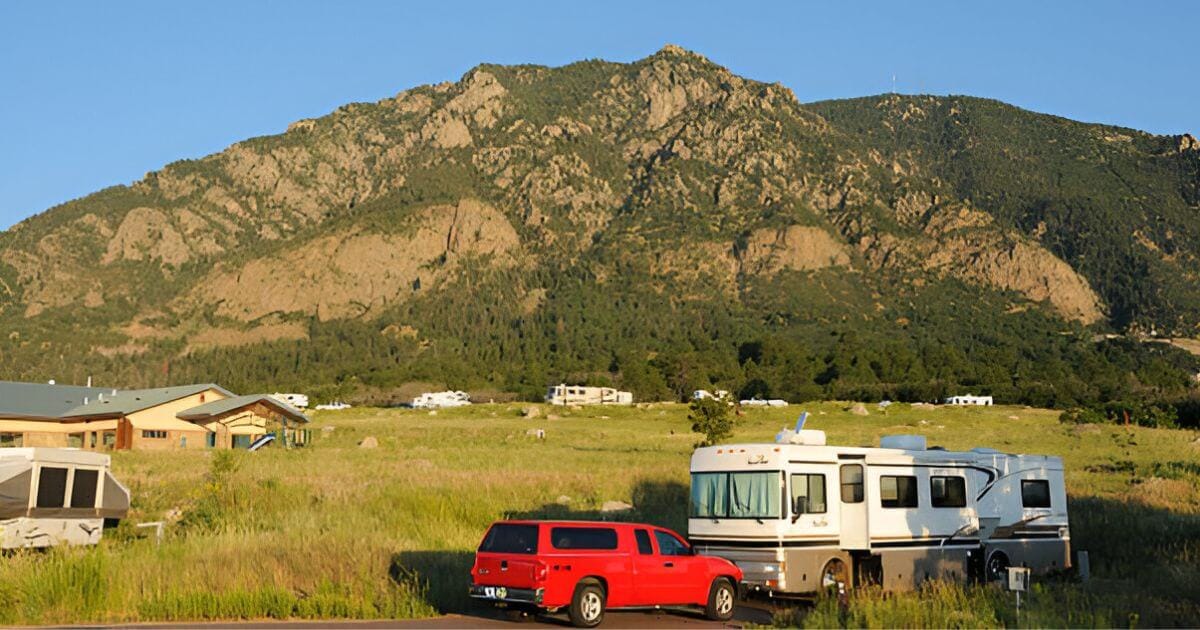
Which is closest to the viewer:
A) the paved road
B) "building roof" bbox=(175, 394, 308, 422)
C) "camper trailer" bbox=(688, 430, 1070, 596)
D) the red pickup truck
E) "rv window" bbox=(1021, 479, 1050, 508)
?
the paved road

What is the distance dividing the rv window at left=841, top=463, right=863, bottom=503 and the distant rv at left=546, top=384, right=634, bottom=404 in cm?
11073

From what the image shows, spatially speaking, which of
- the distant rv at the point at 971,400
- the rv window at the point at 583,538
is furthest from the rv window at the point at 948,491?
the distant rv at the point at 971,400

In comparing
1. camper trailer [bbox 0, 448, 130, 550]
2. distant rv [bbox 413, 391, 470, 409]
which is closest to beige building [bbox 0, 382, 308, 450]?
camper trailer [bbox 0, 448, 130, 550]

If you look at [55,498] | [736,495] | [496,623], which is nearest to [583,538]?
[496,623]

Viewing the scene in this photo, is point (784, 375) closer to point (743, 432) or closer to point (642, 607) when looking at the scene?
point (743, 432)

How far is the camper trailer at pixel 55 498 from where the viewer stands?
21234 millimetres

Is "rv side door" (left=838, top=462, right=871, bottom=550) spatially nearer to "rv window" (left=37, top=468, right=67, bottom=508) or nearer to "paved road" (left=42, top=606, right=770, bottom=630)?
"paved road" (left=42, top=606, right=770, bottom=630)

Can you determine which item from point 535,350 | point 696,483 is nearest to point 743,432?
point 696,483

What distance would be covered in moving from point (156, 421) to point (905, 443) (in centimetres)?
5580

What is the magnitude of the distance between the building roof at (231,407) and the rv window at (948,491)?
5148 cm

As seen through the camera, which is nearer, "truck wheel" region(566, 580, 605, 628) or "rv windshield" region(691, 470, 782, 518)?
"truck wheel" region(566, 580, 605, 628)

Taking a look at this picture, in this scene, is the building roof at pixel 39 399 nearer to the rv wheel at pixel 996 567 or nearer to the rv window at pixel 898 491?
the rv window at pixel 898 491

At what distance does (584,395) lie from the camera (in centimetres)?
13538

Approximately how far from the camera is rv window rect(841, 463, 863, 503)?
20875mm
